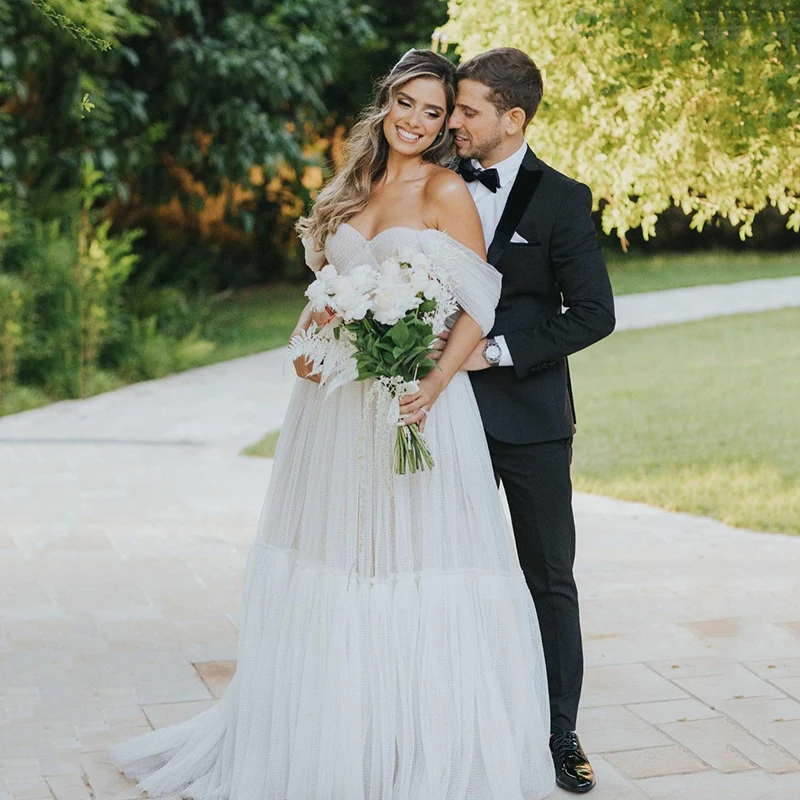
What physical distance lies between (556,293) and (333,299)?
74 centimetres

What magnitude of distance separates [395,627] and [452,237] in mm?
1019

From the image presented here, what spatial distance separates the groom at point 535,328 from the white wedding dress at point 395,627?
0.11 metres

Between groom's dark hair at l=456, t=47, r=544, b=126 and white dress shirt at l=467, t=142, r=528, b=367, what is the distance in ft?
0.49

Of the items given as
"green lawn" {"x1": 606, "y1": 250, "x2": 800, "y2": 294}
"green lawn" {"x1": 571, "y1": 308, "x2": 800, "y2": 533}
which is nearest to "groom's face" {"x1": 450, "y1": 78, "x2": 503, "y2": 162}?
"green lawn" {"x1": 571, "y1": 308, "x2": 800, "y2": 533}

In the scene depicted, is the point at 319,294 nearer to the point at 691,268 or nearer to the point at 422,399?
the point at 422,399

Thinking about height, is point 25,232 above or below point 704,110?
below

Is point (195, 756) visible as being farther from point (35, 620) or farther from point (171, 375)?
point (171, 375)

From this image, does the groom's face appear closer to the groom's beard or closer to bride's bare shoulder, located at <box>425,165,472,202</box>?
the groom's beard

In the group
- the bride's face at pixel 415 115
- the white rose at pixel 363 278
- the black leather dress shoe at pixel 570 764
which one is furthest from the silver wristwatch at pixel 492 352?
the black leather dress shoe at pixel 570 764

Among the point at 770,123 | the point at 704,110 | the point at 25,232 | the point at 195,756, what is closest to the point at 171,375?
the point at 25,232

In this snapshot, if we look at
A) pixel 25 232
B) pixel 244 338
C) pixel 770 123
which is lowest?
pixel 244 338

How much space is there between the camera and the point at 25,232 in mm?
11094

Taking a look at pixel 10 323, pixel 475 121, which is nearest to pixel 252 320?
pixel 10 323

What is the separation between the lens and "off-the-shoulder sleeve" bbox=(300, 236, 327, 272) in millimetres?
3752
